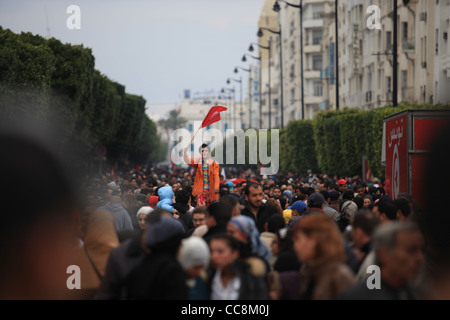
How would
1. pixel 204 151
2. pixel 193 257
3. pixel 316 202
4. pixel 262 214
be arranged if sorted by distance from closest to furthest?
pixel 193 257, pixel 262 214, pixel 316 202, pixel 204 151

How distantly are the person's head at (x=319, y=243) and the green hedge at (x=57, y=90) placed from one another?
2909 cm

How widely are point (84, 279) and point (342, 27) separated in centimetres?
6757

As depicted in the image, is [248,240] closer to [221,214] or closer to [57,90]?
[221,214]

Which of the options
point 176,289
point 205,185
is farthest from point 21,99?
point 176,289

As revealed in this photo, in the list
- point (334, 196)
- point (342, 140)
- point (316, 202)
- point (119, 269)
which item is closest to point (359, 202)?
point (334, 196)

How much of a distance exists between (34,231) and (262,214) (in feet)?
10.3

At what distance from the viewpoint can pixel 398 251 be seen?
5816mm

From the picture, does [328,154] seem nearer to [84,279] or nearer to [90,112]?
[90,112]

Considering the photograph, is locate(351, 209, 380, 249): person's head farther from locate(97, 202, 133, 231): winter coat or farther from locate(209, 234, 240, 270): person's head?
locate(97, 202, 133, 231): winter coat

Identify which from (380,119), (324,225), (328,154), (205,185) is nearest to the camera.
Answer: (324,225)

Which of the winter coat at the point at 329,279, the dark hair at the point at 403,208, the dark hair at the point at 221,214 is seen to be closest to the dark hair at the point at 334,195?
the dark hair at the point at 403,208

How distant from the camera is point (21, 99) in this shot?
3647 centimetres

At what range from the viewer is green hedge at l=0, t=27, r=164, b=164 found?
3569 centimetres

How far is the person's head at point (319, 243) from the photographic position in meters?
5.99
